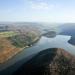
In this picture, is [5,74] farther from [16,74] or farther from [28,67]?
[28,67]

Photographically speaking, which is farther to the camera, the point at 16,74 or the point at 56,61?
the point at 56,61

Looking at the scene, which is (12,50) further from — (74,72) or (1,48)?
(74,72)

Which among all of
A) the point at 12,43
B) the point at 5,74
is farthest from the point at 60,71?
the point at 12,43

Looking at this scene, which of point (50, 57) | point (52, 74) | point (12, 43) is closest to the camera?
point (52, 74)

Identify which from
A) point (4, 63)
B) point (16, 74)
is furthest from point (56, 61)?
point (4, 63)

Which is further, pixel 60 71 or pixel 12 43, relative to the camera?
pixel 12 43

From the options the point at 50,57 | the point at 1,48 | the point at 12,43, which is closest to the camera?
the point at 50,57

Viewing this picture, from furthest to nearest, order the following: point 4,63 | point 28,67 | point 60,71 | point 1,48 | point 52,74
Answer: point 1,48 < point 4,63 < point 28,67 < point 60,71 < point 52,74

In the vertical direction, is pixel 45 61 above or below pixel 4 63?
above

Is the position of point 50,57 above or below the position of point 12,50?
above
